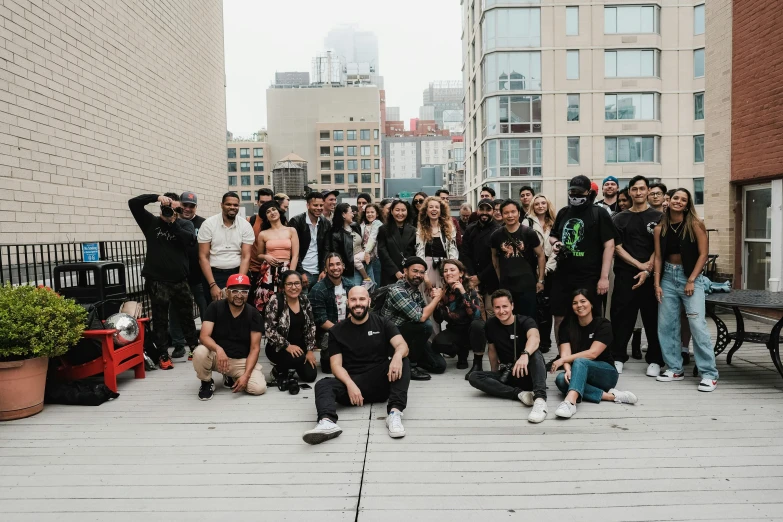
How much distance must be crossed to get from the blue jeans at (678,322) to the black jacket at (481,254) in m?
Answer: 1.88

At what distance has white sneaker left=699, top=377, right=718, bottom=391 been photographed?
5.08 m

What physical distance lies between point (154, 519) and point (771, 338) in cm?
537

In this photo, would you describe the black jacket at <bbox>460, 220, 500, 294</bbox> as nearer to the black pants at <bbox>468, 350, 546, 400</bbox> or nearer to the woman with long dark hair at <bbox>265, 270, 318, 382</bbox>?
the black pants at <bbox>468, 350, 546, 400</bbox>

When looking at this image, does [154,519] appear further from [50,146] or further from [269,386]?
[50,146]

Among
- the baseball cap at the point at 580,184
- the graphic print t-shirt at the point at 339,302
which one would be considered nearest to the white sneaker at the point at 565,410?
the baseball cap at the point at 580,184

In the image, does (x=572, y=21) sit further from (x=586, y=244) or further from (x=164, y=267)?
(x=164, y=267)

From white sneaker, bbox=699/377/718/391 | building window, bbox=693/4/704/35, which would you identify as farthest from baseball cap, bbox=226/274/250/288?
building window, bbox=693/4/704/35

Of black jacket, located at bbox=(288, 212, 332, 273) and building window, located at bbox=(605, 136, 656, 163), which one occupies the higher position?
building window, located at bbox=(605, 136, 656, 163)

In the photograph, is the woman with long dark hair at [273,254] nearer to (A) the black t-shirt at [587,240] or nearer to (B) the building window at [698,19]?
(A) the black t-shirt at [587,240]

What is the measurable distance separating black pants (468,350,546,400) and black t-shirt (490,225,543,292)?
1.29 metres

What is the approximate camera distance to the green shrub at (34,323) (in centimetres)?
439

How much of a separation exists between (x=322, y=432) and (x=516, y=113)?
3597cm

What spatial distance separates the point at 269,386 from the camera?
5.55 m

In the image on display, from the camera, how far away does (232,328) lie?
5.34 m
